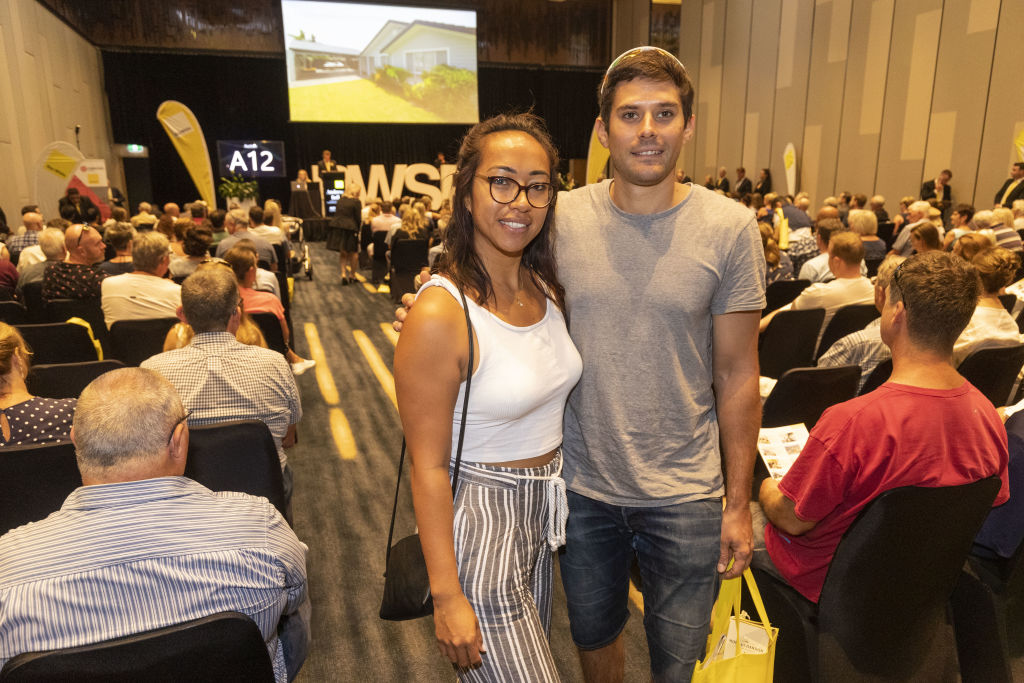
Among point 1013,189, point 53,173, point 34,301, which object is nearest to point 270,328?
point 34,301

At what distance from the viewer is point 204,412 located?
8.28 ft

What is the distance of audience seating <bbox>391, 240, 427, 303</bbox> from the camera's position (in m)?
8.12

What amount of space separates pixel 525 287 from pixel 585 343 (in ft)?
0.58

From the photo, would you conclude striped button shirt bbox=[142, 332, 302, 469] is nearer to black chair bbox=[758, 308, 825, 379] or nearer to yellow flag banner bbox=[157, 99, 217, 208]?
black chair bbox=[758, 308, 825, 379]

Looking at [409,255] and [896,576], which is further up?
[896,576]

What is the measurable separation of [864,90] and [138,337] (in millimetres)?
12410

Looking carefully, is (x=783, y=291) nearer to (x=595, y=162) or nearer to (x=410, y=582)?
(x=410, y=582)

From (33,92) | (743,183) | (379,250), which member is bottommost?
(379,250)

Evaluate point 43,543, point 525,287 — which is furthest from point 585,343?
point 43,543

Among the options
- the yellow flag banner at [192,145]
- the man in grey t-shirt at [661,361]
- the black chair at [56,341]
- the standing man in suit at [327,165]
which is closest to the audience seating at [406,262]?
the black chair at [56,341]

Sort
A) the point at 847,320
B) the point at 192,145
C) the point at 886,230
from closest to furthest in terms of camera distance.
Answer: the point at 847,320 → the point at 886,230 → the point at 192,145

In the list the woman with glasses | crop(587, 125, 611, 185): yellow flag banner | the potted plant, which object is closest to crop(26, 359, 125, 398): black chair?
the woman with glasses

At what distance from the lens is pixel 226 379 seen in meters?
2.54

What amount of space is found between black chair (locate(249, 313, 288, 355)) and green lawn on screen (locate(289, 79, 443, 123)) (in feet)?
49.9
